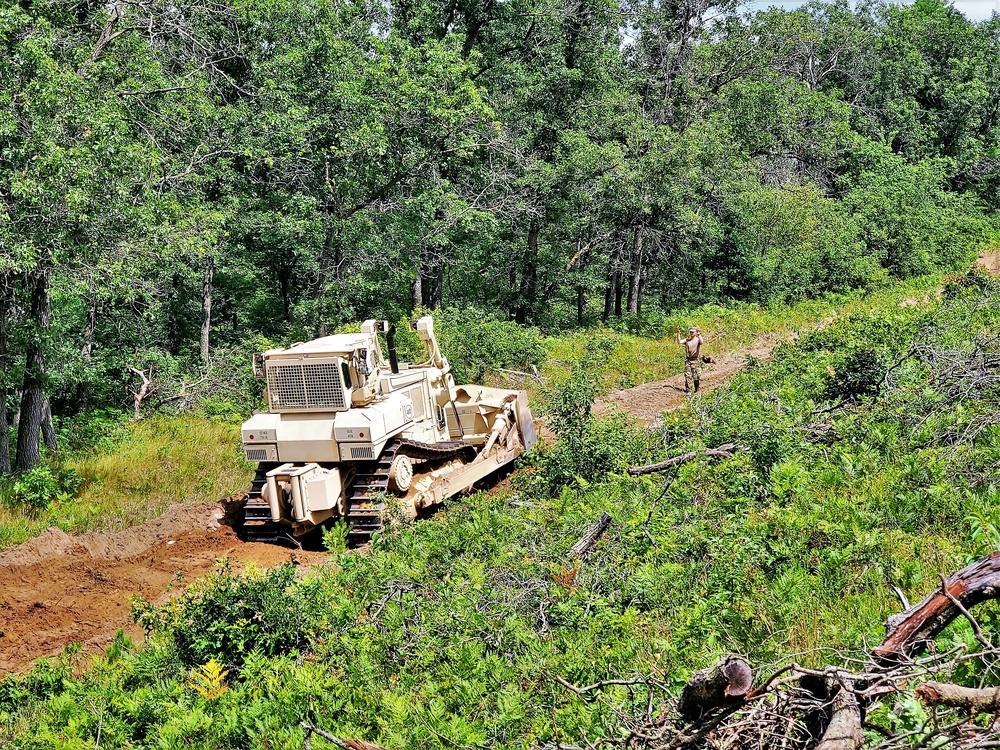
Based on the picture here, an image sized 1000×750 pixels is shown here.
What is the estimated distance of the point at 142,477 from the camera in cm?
1404

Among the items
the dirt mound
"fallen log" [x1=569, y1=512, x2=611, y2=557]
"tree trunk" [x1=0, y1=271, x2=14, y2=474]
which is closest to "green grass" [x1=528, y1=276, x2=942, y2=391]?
the dirt mound

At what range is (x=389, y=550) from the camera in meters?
9.45

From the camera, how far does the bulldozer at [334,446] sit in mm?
11203

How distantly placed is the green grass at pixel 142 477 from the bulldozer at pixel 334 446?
1869 mm

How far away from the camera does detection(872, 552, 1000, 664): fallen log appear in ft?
12.4

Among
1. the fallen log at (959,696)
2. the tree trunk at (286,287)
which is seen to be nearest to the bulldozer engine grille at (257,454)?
the fallen log at (959,696)

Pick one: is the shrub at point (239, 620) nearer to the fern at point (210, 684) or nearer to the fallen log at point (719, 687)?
the fern at point (210, 684)

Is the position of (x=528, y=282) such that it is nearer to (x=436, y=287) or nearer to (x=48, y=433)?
(x=436, y=287)

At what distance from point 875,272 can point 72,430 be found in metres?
24.3

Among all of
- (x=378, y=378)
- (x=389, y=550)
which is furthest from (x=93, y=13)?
(x=389, y=550)

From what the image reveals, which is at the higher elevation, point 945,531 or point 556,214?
point 556,214

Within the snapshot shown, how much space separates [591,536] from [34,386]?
10722mm

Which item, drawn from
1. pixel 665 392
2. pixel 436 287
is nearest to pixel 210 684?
pixel 665 392

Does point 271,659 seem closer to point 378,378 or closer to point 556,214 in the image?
point 378,378
